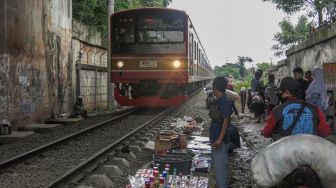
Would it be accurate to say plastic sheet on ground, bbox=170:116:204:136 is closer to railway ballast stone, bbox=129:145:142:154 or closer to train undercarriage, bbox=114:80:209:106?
railway ballast stone, bbox=129:145:142:154

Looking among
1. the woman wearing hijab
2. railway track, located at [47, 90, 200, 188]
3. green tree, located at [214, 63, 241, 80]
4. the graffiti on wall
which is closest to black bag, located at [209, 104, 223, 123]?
railway track, located at [47, 90, 200, 188]

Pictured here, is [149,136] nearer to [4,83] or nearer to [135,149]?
[135,149]

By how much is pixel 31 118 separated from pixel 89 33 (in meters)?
7.12

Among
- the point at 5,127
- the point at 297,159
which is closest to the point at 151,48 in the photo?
the point at 5,127

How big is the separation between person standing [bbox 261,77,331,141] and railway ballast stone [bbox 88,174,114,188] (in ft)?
9.71

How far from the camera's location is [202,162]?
8023 mm

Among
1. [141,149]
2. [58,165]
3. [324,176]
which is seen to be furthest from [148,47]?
[324,176]

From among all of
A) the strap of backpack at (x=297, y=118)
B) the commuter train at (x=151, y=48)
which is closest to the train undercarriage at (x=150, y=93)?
the commuter train at (x=151, y=48)

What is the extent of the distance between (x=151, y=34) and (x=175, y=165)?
10975 millimetres

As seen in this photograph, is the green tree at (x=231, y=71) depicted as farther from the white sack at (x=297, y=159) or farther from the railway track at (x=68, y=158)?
the white sack at (x=297, y=159)

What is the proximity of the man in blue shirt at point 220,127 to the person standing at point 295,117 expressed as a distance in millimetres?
1138

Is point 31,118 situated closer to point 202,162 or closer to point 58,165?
point 58,165

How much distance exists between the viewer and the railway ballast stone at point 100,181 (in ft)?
23.1

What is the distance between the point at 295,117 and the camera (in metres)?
4.67
